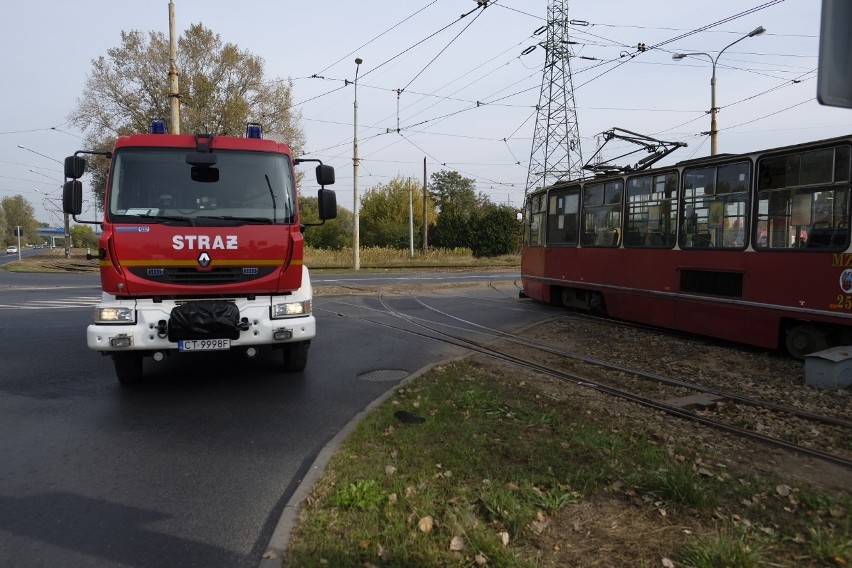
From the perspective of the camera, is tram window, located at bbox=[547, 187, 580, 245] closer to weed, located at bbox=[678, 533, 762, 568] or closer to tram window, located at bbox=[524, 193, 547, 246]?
tram window, located at bbox=[524, 193, 547, 246]

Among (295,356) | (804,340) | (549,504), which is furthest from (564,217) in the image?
(549,504)

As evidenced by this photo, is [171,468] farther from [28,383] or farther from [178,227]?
[28,383]

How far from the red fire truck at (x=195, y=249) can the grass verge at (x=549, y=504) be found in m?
2.22

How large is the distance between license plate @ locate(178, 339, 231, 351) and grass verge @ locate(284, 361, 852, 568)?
84.8 inches

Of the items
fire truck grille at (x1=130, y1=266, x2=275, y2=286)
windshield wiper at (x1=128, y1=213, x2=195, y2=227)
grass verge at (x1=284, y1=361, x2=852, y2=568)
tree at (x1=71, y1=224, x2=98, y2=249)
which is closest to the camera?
grass verge at (x1=284, y1=361, x2=852, y2=568)

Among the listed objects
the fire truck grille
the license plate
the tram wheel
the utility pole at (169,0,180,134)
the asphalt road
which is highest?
the utility pole at (169,0,180,134)

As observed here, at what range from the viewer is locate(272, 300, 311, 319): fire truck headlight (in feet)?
22.0

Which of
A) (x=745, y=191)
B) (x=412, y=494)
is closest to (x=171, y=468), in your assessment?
(x=412, y=494)

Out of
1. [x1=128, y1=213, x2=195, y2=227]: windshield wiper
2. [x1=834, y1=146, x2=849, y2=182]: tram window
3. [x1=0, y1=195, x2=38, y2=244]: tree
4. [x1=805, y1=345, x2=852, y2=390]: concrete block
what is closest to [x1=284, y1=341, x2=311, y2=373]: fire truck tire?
[x1=128, y1=213, x2=195, y2=227]: windshield wiper

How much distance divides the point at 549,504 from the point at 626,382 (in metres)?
4.10

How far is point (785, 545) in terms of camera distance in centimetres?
317

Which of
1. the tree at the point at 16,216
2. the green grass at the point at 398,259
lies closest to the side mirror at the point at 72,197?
the green grass at the point at 398,259

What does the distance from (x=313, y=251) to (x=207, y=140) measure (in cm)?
3539

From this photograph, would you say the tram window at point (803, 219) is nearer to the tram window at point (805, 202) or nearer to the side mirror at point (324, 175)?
the tram window at point (805, 202)
